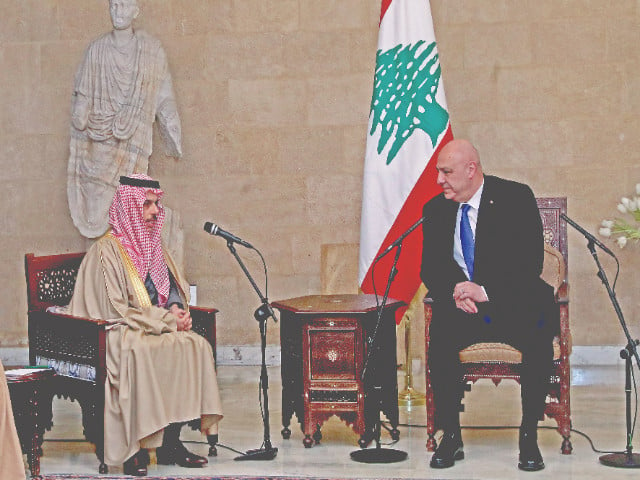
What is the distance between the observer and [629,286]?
29.5 ft

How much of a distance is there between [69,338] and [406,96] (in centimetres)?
306

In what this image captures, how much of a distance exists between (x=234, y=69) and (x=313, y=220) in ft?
4.53

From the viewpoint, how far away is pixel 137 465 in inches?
223

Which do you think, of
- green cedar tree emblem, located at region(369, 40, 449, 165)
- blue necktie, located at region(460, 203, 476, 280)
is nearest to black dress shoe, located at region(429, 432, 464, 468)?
blue necktie, located at region(460, 203, 476, 280)

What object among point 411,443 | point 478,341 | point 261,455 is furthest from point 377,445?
point 478,341

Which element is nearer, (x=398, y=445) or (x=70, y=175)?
(x=398, y=445)

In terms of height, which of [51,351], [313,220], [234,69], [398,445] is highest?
[234,69]

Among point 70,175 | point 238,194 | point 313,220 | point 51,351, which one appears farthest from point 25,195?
point 51,351

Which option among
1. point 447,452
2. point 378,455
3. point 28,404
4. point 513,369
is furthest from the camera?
point 378,455

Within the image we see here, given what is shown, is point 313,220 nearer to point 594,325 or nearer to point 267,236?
point 267,236

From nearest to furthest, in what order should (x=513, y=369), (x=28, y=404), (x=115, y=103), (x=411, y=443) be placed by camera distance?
(x=28, y=404) → (x=513, y=369) → (x=411, y=443) → (x=115, y=103)

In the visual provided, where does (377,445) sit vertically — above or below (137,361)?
below

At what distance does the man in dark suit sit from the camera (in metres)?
5.76

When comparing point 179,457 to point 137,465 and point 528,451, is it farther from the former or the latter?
point 528,451
